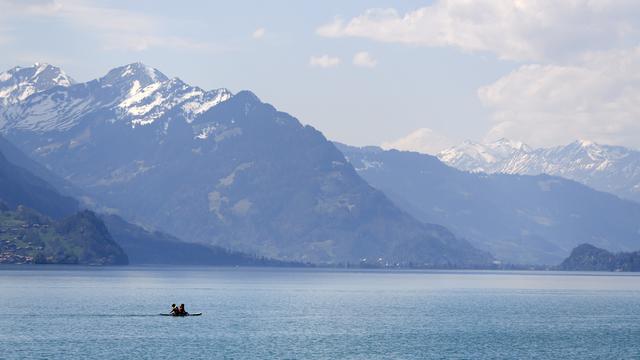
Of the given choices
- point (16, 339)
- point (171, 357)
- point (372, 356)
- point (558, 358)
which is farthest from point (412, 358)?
point (16, 339)

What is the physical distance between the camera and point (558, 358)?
188000 millimetres

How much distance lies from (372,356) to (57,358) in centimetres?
4909

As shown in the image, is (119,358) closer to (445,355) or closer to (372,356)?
(372,356)

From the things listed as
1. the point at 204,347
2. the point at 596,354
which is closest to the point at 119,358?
the point at 204,347

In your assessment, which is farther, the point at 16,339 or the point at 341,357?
the point at 16,339

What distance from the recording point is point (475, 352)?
196m

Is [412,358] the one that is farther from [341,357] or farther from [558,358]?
[558,358]

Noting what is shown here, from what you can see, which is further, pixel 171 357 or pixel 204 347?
pixel 204 347

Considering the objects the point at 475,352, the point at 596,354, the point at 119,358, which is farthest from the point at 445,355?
the point at 119,358

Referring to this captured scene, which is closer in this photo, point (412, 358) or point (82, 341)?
point (412, 358)

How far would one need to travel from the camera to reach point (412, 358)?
18550 cm

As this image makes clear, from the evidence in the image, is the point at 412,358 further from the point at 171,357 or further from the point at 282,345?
the point at 171,357

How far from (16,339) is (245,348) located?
39.9 m

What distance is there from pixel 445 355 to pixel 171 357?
44798 millimetres
